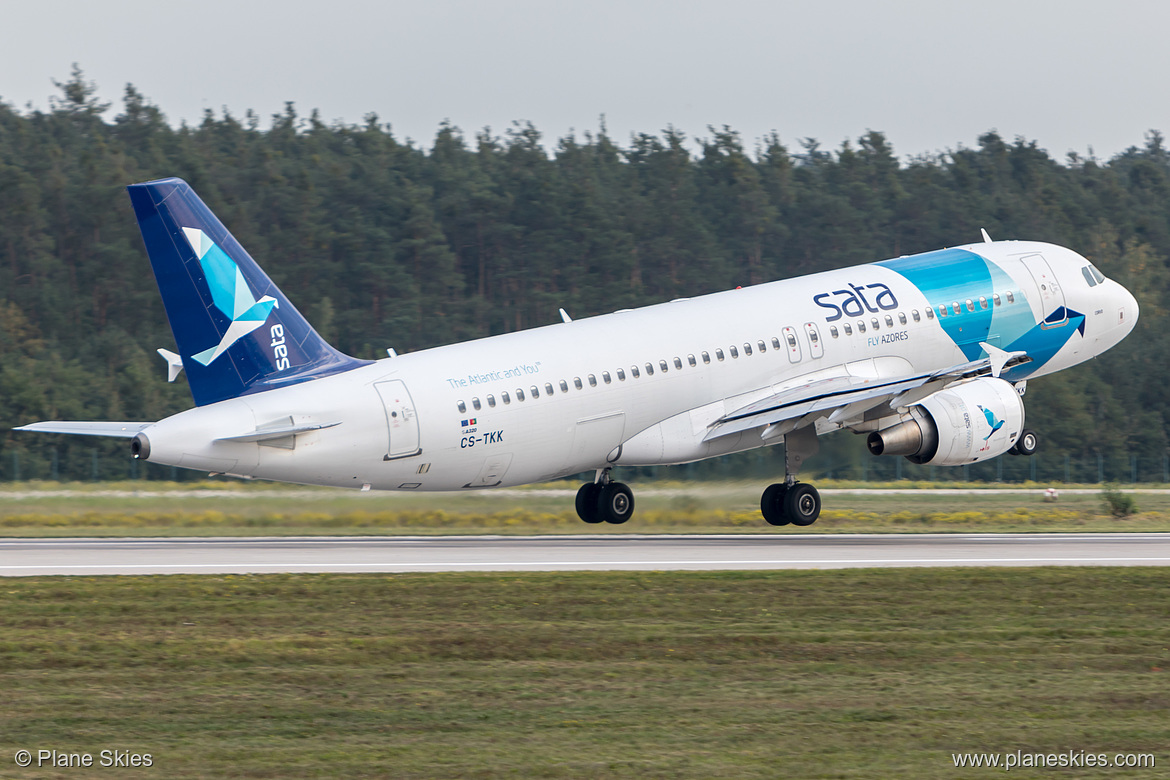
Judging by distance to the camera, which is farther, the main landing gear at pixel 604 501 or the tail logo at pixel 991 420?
the main landing gear at pixel 604 501

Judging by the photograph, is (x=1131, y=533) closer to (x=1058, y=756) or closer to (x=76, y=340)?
(x=1058, y=756)

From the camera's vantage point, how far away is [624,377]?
33312 millimetres

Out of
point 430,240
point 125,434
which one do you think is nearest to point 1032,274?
point 125,434

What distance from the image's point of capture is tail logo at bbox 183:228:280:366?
92.9ft

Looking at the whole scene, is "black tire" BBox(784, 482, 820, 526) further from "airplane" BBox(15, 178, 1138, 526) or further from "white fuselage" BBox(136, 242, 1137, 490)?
"white fuselage" BBox(136, 242, 1137, 490)

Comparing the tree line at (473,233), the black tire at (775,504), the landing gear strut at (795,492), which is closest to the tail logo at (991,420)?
the landing gear strut at (795,492)

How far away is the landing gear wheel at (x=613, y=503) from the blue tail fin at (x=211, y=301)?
9.02 metres

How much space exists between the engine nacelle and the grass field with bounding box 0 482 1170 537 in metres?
4.08

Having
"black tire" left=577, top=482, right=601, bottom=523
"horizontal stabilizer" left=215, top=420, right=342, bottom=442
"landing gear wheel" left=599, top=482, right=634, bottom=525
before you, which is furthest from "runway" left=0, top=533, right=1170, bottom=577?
"horizontal stabilizer" left=215, top=420, right=342, bottom=442

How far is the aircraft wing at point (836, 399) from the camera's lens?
3291 centimetres

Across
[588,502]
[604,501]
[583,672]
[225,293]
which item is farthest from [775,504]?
[583,672]

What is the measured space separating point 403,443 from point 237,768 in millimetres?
17403

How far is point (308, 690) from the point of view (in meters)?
16.2

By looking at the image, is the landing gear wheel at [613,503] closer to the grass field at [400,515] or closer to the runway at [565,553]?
the grass field at [400,515]
